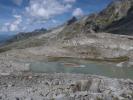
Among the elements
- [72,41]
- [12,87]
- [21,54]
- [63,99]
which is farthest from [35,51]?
[63,99]

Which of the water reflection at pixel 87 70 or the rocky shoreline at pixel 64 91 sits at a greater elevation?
the water reflection at pixel 87 70

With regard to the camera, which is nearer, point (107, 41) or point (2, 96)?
point (2, 96)

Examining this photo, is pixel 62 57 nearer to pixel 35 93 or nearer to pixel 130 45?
pixel 130 45

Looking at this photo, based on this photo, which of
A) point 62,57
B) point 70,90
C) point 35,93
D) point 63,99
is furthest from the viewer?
point 62,57

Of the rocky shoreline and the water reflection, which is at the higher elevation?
the water reflection

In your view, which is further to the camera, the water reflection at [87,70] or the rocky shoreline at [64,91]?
the water reflection at [87,70]

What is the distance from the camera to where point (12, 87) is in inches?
1538

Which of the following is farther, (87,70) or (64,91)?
(87,70)

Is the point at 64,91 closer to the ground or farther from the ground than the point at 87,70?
closer to the ground

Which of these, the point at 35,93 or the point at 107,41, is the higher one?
the point at 107,41

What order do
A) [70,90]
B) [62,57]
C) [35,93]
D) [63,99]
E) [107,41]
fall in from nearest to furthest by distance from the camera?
[63,99]
[35,93]
[70,90]
[62,57]
[107,41]

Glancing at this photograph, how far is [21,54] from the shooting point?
5221 inches

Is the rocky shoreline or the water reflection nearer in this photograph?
the rocky shoreline

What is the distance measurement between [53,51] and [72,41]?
15212mm
